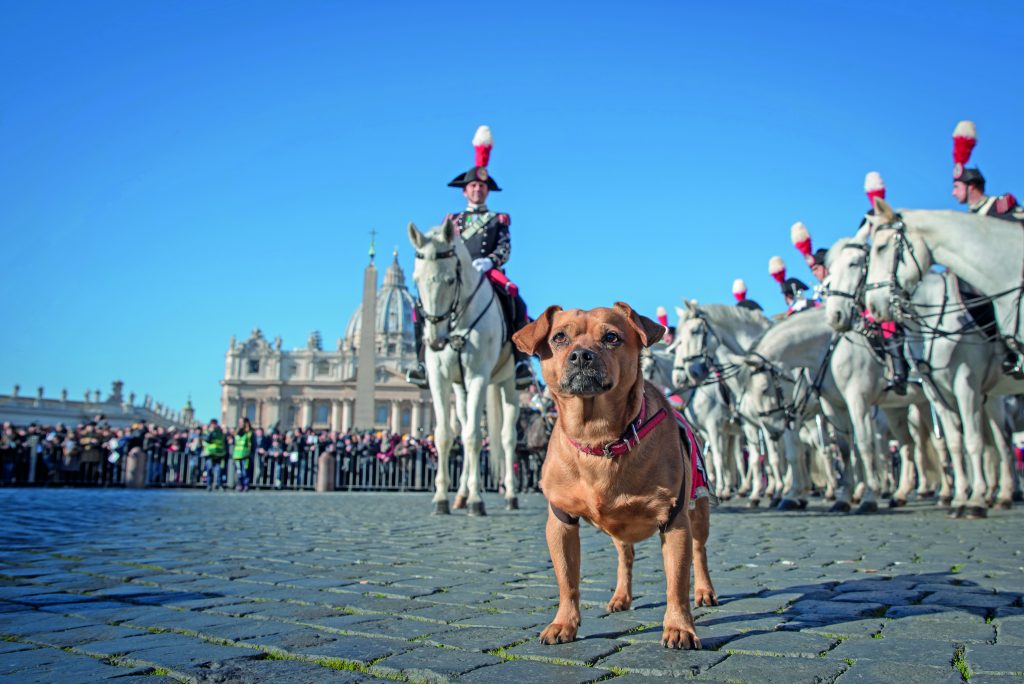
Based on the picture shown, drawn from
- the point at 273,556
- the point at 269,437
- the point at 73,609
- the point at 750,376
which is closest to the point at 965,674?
the point at 73,609

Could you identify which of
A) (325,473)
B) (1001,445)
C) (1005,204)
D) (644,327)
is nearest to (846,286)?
(1005,204)

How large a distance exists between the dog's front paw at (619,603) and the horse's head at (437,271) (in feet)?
17.7

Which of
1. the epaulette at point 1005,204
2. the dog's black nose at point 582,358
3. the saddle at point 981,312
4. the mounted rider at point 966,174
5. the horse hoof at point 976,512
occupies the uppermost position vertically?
the mounted rider at point 966,174

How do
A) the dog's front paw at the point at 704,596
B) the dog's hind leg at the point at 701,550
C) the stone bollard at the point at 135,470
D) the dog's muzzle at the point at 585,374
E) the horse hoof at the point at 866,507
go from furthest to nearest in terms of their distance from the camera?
the stone bollard at the point at 135,470, the horse hoof at the point at 866,507, the dog's front paw at the point at 704,596, the dog's hind leg at the point at 701,550, the dog's muzzle at the point at 585,374

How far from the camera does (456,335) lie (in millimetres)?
9281

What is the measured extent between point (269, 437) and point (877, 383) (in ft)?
73.7

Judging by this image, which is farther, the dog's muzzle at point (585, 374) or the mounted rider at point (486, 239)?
the mounted rider at point (486, 239)

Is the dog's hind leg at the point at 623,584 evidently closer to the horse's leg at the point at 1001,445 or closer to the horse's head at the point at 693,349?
the horse's head at the point at 693,349

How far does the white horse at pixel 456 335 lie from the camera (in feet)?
29.3

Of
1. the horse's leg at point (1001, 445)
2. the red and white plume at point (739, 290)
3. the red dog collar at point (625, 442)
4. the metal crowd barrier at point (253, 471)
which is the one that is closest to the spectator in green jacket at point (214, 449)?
the metal crowd barrier at point (253, 471)

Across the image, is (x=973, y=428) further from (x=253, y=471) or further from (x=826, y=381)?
(x=253, y=471)

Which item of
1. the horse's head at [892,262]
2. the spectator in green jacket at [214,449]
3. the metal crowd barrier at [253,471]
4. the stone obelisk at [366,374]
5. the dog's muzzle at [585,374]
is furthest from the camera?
the stone obelisk at [366,374]

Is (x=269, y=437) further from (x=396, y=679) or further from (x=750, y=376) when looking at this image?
(x=396, y=679)

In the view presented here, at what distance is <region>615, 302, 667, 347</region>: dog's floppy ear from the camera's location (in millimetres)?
3271
